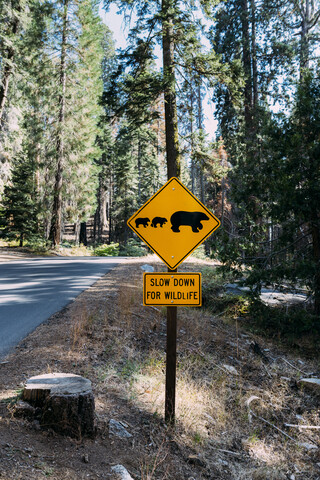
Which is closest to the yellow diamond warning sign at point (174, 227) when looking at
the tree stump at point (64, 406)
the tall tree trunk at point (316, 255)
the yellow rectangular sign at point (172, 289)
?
the yellow rectangular sign at point (172, 289)

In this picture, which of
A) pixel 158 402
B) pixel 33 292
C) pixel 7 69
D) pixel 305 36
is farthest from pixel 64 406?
pixel 7 69

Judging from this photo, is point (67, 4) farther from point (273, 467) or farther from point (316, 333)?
point (273, 467)

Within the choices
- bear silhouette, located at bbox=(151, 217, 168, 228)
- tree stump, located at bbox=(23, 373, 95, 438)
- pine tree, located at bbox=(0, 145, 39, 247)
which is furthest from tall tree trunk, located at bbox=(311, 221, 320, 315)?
pine tree, located at bbox=(0, 145, 39, 247)

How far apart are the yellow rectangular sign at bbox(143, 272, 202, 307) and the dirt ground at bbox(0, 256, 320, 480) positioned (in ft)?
4.29

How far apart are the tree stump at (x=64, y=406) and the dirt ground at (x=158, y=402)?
85mm

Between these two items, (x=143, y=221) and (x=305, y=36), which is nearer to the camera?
(x=143, y=221)

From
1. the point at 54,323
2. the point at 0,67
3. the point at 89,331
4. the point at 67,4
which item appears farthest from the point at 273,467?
the point at 67,4

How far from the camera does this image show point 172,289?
3.75m

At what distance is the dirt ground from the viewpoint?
307cm

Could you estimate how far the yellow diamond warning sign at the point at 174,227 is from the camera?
3783 mm

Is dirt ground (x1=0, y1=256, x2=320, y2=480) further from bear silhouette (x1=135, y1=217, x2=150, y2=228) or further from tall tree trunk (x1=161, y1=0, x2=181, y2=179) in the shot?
tall tree trunk (x1=161, y1=0, x2=181, y2=179)

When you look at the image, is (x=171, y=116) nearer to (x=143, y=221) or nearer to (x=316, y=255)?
(x=316, y=255)

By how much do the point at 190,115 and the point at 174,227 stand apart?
9.90 m

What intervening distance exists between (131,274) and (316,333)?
18.0 ft
